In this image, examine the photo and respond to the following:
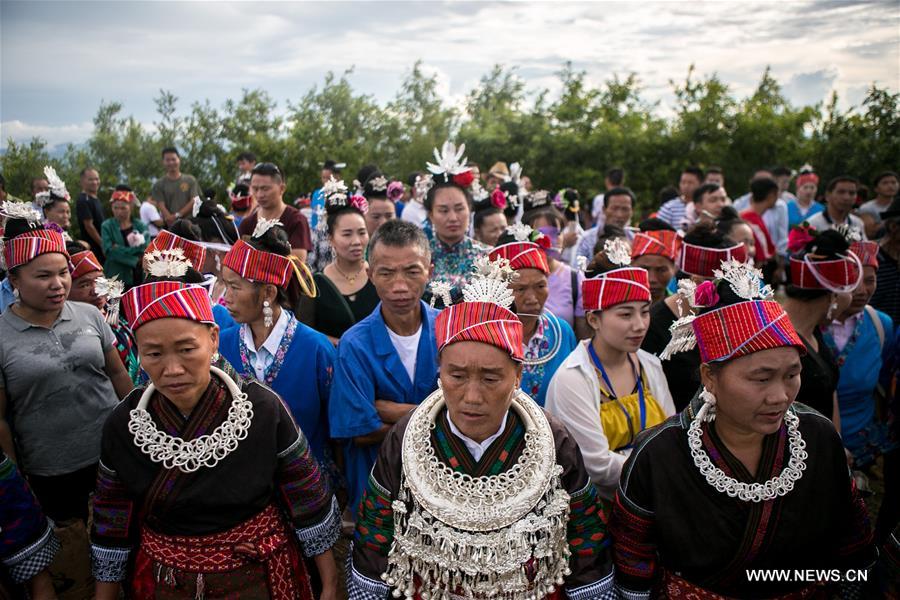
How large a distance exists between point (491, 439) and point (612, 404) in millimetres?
1013

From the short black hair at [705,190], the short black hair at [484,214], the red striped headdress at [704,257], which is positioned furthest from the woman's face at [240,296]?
the short black hair at [705,190]

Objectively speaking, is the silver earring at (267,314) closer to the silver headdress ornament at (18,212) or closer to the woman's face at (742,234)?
the silver headdress ornament at (18,212)

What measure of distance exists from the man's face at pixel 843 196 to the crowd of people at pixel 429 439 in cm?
559

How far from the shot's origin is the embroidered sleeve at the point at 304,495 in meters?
2.56

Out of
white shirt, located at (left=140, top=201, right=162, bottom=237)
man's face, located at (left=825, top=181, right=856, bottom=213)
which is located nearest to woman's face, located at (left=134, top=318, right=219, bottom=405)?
white shirt, located at (left=140, top=201, right=162, bottom=237)

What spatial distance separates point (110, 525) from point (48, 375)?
1.38 meters

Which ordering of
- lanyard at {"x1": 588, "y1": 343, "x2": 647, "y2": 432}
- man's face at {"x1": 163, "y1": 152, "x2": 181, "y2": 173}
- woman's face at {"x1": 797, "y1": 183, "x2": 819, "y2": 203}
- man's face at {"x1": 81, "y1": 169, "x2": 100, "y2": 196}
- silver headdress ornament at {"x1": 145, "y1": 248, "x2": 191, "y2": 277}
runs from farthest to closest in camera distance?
1. man's face at {"x1": 163, "y1": 152, "x2": 181, "y2": 173}
2. woman's face at {"x1": 797, "y1": 183, "x2": 819, "y2": 203}
3. man's face at {"x1": 81, "y1": 169, "x2": 100, "y2": 196}
4. lanyard at {"x1": 588, "y1": 343, "x2": 647, "y2": 432}
5. silver headdress ornament at {"x1": 145, "y1": 248, "x2": 191, "y2": 277}

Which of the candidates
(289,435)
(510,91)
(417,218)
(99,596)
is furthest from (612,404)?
(510,91)

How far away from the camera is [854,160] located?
12.8m

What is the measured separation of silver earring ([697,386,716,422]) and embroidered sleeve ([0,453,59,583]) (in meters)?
2.75

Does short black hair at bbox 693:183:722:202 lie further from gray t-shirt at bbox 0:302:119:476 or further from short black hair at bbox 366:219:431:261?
gray t-shirt at bbox 0:302:119:476

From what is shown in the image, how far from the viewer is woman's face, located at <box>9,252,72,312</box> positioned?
3.42 meters

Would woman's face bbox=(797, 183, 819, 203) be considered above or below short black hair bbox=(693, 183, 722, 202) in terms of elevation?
below

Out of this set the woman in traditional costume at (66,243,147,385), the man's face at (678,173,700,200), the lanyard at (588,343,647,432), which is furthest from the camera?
the man's face at (678,173,700,200)
